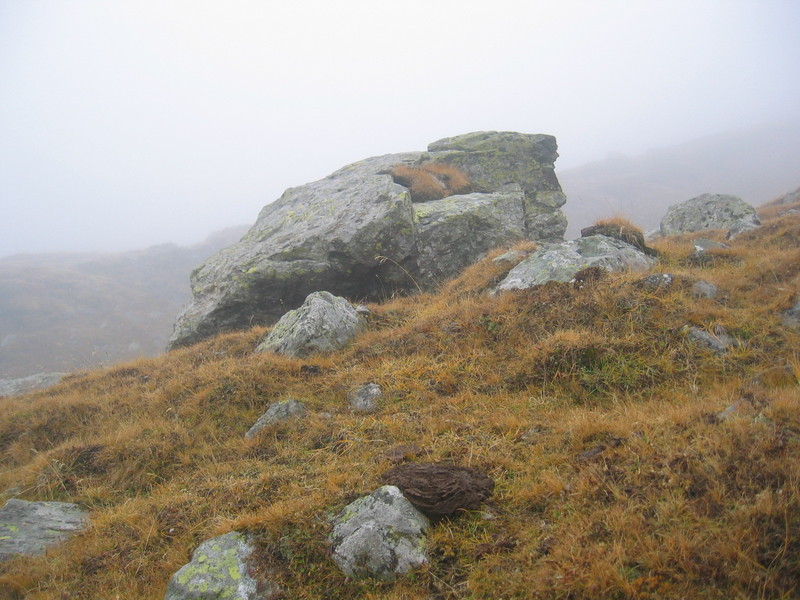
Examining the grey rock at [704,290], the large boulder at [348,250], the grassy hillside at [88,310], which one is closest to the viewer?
the grey rock at [704,290]

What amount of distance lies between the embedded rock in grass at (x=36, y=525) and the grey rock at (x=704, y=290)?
30.7ft

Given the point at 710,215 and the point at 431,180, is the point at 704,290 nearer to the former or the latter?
the point at 431,180

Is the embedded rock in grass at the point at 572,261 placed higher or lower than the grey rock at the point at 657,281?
higher

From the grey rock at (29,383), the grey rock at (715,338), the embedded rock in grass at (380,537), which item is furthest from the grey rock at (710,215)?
the grey rock at (29,383)

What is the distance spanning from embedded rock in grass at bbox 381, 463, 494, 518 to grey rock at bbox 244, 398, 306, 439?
2683mm

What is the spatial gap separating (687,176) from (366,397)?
81.7 metres

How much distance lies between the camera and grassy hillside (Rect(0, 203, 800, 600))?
2912mm

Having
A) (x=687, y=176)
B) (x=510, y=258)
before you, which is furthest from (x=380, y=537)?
(x=687, y=176)

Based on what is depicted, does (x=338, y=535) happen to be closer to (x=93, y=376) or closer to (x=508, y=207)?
(x=93, y=376)

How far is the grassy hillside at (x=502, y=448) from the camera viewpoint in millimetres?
2912

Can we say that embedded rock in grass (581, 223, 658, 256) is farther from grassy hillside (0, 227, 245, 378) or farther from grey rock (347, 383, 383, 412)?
grassy hillside (0, 227, 245, 378)

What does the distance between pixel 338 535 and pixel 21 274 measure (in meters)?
71.3

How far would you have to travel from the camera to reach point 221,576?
12.0ft

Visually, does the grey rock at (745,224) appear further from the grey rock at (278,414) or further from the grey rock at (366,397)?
the grey rock at (278,414)
